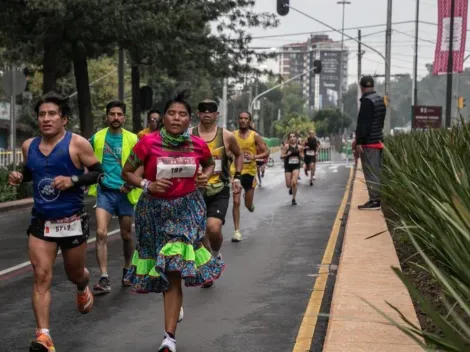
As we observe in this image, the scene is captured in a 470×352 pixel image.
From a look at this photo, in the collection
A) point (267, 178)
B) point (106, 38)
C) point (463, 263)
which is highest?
point (106, 38)

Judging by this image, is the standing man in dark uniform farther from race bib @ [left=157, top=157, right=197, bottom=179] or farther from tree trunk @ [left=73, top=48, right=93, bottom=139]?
tree trunk @ [left=73, top=48, right=93, bottom=139]

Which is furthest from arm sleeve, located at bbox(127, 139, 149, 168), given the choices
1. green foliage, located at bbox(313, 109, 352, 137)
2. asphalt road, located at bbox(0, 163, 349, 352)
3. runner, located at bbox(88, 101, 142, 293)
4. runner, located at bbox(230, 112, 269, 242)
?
green foliage, located at bbox(313, 109, 352, 137)

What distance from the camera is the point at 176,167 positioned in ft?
22.3

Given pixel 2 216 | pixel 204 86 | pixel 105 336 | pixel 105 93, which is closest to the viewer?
pixel 105 336

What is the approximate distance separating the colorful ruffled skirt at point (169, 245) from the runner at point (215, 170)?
2703 millimetres

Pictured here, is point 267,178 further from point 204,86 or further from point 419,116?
point 204,86

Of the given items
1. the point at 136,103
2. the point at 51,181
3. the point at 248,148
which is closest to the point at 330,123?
the point at 136,103

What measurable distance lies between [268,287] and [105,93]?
5875cm

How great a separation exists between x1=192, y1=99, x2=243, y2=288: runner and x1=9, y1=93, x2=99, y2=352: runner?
2.80m

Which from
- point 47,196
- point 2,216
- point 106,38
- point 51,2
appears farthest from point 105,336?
point 106,38

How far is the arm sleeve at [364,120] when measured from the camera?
586 inches

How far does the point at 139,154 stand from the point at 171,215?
527 mm

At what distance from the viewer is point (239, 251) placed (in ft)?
41.6

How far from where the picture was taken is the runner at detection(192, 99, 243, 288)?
31.7ft
